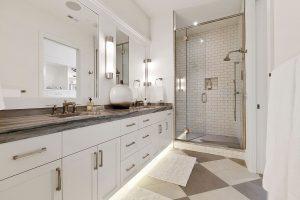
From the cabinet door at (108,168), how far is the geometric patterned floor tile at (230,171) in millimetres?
1332

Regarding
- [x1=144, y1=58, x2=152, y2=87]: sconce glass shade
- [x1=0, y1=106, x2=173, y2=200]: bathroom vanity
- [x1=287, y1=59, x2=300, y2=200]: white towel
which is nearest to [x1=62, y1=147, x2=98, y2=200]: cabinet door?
[x1=0, y1=106, x2=173, y2=200]: bathroom vanity

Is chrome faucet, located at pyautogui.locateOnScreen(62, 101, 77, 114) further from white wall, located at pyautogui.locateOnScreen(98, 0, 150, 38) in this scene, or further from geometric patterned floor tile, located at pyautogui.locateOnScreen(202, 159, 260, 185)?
geometric patterned floor tile, located at pyautogui.locateOnScreen(202, 159, 260, 185)

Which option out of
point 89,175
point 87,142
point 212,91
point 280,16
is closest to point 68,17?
point 87,142

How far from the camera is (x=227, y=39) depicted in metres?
3.94

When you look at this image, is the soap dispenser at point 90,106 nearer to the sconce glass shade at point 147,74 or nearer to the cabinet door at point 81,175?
the cabinet door at point 81,175

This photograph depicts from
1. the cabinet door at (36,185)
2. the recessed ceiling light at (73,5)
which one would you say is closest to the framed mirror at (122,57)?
the recessed ceiling light at (73,5)

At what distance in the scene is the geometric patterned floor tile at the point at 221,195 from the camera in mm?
1656

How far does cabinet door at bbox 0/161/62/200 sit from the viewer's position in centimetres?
80

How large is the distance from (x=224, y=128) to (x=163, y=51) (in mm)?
2313

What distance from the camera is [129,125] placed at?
5.97 feet

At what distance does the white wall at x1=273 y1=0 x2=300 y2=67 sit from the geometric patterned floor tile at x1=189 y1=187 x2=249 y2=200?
1420 millimetres

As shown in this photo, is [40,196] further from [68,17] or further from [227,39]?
[227,39]

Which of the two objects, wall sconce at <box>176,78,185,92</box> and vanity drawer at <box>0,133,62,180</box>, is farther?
wall sconce at <box>176,78,185,92</box>

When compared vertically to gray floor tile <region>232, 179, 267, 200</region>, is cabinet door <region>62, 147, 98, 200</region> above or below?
above
